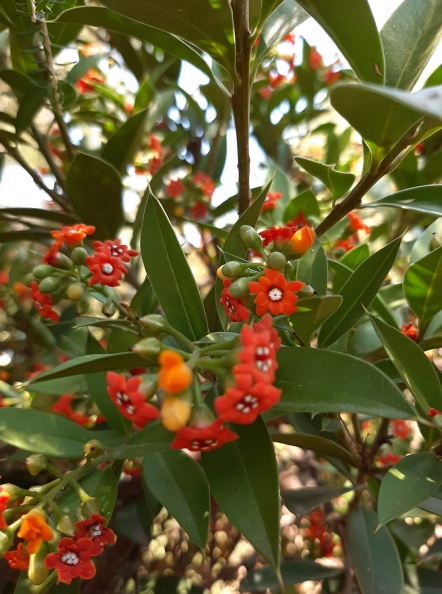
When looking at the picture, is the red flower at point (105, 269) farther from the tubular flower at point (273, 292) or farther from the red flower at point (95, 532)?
the red flower at point (95, 532)

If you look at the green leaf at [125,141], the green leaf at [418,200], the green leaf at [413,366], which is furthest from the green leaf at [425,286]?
the green leaf at [125,141]

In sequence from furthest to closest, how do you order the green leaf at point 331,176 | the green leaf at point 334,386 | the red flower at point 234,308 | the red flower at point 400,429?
the red flower at point 400,429
the green leaf at point 331,176
the red flower at point 234,308
the green leaf at point 334,386

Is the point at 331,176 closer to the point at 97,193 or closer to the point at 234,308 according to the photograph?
the point at 234,308

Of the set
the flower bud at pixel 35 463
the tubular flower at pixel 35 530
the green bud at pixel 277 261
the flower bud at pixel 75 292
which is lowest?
the tubular flower at pixel 35 530

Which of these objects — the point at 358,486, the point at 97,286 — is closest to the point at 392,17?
the point at 97,286

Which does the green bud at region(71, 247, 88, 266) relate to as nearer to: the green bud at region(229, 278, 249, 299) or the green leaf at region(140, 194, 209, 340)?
the green leaf at region(140, 194, 209, 340)

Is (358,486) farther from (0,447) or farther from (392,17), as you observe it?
(0,447)
